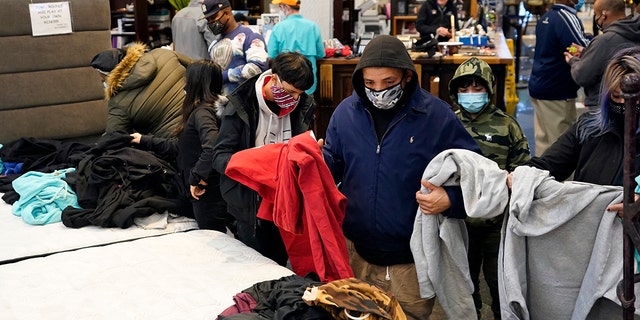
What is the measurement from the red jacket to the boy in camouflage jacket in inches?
34.0

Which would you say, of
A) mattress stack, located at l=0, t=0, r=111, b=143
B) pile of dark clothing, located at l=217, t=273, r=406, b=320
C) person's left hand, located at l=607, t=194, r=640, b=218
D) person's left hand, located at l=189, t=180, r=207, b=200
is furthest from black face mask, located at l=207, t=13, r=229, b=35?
person's left hand, located at l=607, t=194, r=640, b=218

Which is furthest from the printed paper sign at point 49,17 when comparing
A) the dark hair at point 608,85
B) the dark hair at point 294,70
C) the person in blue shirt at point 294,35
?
the dark hair at point 608,85

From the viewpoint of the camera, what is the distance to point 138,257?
365 centimetres

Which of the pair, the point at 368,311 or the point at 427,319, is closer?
the point at 368,311

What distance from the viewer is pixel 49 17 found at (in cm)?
584

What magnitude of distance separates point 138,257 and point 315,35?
14.5 ft

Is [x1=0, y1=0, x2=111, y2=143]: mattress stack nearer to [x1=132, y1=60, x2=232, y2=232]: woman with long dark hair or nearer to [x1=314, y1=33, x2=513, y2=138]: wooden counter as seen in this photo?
[x1=132, y1=60, x2=232, y2=232]: woman with long dark hair

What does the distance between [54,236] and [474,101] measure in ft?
7.58

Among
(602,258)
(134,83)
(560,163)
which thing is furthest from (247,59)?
(602,258)

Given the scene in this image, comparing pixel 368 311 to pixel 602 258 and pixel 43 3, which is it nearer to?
pixel 602 258

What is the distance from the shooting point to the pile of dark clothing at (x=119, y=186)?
416cm

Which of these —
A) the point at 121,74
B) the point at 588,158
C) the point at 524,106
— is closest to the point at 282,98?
the point at 588,158

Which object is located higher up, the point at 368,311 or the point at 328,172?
the point at 328,172

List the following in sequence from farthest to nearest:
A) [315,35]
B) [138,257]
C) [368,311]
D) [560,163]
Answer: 1. [315,35]
2. [138,257]
3. [560,163]
4. [368,311]
